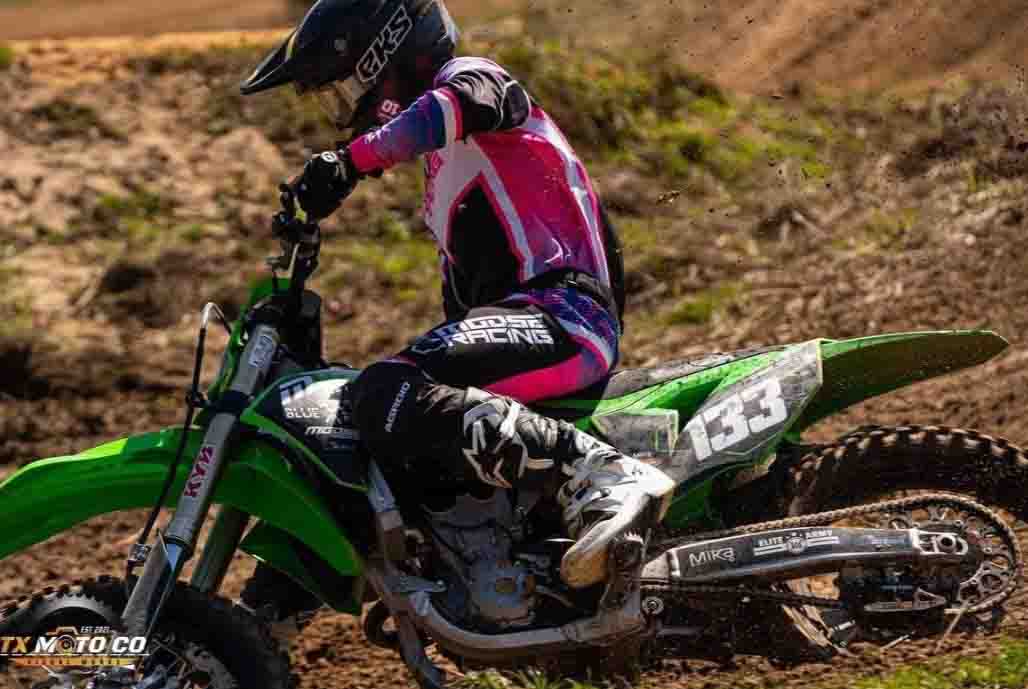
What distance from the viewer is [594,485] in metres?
4.08

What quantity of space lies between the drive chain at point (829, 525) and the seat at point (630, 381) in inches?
18.5

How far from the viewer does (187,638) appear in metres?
4.09

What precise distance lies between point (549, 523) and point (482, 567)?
0.81ft

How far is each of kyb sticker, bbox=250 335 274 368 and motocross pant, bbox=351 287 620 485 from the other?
0.31 metres

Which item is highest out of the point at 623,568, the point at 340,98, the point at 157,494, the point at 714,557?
the point at 340,98

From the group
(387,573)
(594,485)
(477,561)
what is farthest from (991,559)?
(387,573)

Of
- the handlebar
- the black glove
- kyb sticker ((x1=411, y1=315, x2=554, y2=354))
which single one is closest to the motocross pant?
kyb sticker ((x1=411, y1=315, x2=554, y2=354))

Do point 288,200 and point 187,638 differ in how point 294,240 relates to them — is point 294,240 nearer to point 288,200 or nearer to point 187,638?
point 288,200

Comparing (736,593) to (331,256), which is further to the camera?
(331,256)

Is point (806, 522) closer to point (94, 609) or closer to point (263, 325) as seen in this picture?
point (263, 325)

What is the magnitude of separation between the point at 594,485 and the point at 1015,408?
2744 millimetres

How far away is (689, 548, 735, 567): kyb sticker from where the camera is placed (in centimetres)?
422

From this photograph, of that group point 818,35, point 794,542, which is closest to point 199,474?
point 794,542

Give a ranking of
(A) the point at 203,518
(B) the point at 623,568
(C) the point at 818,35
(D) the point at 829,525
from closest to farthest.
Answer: (B) the point at 623,568 < (A) the point at 203,518 < (D) the point at 829,525 < (C) the point at 818,35
